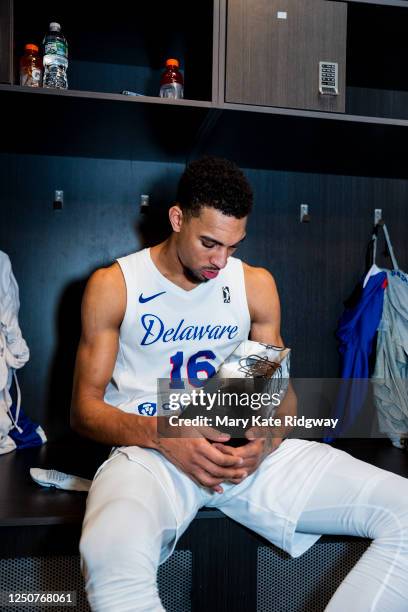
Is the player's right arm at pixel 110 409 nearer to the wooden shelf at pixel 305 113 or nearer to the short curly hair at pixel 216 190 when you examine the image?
the short curly hair at pixel 216 190

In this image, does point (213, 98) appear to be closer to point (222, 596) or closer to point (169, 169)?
point (169, 169)

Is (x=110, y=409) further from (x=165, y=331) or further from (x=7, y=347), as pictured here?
(x=7, y=347)

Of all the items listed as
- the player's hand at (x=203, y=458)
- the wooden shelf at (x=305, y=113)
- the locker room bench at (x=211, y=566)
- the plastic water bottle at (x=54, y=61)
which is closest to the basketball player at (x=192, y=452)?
the player's hand at (x=203, y=458)

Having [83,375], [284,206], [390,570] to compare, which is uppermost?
[284,206]

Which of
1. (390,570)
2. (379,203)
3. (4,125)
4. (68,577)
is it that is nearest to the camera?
(390,570)

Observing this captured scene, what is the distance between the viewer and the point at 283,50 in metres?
1.62

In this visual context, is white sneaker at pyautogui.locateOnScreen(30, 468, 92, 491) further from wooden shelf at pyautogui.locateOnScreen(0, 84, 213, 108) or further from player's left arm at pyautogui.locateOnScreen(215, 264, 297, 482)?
wooden shelf at pyautogui.locateOnScreen(0, 84, 213, 108)

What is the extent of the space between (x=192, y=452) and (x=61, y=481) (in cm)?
43

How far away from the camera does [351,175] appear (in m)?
2.15

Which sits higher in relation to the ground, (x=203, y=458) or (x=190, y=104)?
(x=190, y=104)

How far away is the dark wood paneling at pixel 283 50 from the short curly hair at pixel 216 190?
31 centimetres

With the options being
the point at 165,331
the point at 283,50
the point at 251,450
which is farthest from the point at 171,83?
the point at 251,450

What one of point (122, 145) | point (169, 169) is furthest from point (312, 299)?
point (122, 145)

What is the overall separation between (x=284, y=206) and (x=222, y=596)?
51.5 inches
